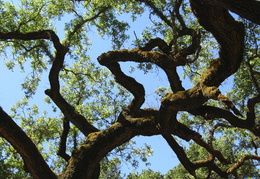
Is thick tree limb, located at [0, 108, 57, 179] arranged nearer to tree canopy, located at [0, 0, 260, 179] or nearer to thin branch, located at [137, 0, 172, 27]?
tree canopy, located at [0, 0, 260, 179]

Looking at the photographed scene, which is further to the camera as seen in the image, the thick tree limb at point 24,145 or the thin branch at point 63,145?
the thin branch at point 63,145

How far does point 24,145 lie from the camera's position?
5070 millimetres

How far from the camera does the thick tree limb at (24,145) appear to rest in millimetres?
4941

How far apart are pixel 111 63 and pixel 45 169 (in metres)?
3.64

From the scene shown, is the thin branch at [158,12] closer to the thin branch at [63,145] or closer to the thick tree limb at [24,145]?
the thin branch at [63,145]

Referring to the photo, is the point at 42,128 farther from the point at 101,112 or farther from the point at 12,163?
the point at 101,112

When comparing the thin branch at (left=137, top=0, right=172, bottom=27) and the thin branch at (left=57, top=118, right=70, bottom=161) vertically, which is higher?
the thin branch at (left=137, top=0, right=172, bottom=27)

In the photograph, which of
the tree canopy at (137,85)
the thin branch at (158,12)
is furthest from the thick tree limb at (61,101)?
the thin branch at (158,12)

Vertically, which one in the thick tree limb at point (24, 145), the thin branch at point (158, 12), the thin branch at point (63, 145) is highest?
the thin branch at point (158, 12)

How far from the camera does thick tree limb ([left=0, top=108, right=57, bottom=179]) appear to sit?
4941 mm

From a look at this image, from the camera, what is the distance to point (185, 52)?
6.13 m

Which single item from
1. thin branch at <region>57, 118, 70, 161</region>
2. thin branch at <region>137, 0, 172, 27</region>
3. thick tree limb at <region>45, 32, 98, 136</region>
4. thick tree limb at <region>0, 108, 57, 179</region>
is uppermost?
thin branch at <region>137, 0, 172, 27</region>

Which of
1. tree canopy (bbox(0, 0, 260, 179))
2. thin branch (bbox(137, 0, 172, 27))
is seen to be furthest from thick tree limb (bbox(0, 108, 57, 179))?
thin branch (bbox(137, 0, 172, 27))

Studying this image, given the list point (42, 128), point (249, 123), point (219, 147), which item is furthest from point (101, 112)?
point (249, 123)
